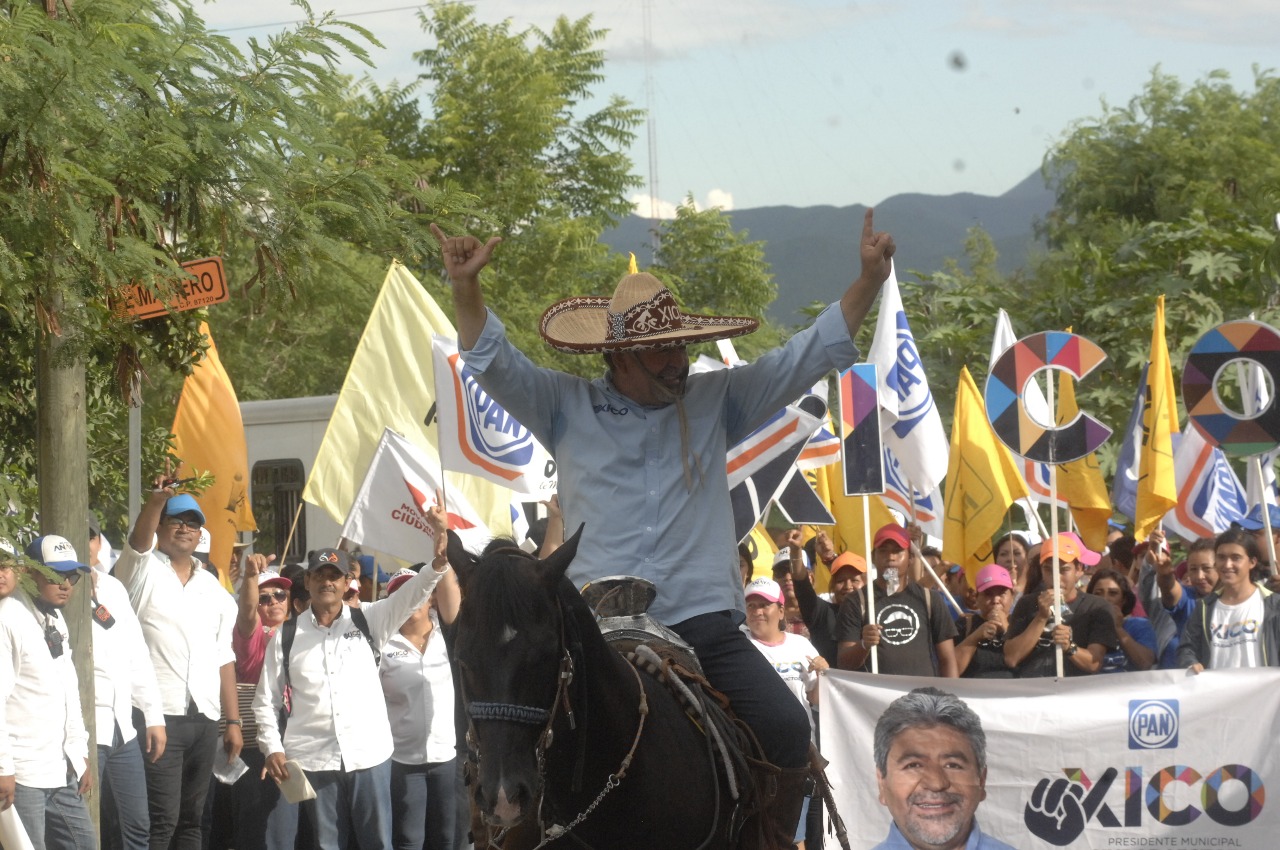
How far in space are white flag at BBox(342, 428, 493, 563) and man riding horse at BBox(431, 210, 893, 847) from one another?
644cm

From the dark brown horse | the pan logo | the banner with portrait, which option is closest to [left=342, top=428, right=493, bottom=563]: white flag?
the banner with portrait

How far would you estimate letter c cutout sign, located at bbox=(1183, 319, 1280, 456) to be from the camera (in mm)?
11820

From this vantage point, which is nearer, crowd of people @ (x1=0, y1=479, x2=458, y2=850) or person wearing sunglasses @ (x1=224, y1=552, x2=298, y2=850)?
crowd of people @ (x1=0, y1=479, x2=458, y2=850)

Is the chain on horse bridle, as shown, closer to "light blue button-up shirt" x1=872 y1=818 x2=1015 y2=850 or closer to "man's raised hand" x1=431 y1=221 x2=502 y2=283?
"man's raised hand" x1=431 y1=221 x2=502 y2=283

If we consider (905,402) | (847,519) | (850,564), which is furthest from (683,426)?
(847,519)

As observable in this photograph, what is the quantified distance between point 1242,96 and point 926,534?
33.0 m

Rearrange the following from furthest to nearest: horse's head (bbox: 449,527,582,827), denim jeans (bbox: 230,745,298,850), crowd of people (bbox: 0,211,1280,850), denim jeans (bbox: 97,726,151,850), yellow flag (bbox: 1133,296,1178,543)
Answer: yellow flag (bbox: 1133,296,1178,543)
denim jeans (bbox: 230,745,298,850)
denim jeans (bbox: 97,726,151,850)
crowd of people (bbox: 0,211,1280,850)
horse's head (bbox: 449,527,582,827)

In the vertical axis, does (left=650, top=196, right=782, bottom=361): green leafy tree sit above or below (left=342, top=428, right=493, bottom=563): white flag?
above

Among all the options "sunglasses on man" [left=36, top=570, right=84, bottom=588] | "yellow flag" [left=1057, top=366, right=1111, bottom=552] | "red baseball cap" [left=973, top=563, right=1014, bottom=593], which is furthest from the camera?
"yellow flag" [left=1057, top=366, right=1111, bottom=552]

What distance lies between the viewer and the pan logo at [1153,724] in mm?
9469

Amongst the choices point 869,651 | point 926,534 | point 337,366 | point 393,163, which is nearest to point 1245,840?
point 869,651

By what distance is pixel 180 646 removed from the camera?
10.6 m

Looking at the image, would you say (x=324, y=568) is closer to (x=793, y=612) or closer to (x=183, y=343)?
(x=183, y=343)

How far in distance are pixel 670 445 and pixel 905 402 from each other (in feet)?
30.5
